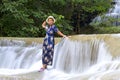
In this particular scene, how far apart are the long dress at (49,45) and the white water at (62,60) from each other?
276mm

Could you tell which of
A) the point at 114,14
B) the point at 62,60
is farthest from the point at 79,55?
the point at 114,14

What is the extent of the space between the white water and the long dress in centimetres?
28

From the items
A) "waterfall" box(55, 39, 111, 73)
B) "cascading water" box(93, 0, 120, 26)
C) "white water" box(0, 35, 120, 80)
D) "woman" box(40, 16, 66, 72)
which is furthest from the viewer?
"cascading water" box(93, 0, 120, 26)

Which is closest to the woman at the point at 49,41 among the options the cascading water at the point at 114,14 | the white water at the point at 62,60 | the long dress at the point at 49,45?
the long dress at the point at 49,45

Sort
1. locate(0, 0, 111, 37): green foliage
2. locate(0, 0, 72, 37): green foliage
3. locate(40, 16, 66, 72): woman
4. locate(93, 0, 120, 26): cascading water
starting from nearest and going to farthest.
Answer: locate(40, 16, 66, 72): woman → locate(0, 0, 72, 37): green foliage → locate(0, 0, 111, 37): green foliage → locate(93, 0, 120, 26): cascading water

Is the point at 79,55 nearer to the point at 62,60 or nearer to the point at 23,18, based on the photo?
the point at 62,60

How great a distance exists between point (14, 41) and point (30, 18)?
4759 millimetres

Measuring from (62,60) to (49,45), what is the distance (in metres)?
1.23

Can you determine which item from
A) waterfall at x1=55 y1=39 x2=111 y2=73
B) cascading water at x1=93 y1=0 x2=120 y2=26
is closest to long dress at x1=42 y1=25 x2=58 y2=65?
waterfall at x1=55 y1=39 x2=111 y2=73

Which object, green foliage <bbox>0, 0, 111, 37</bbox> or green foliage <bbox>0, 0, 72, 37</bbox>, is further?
green foliage <bbox>0, 0, 111, 37</bbox>

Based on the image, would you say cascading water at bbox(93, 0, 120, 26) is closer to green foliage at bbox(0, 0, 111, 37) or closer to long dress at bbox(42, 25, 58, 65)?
green foliage at bbox(0, 0, 111, 37)

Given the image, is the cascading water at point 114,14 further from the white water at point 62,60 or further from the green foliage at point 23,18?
the white water at point 62,60

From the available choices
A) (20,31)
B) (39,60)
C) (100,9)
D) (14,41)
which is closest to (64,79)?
(39,60)

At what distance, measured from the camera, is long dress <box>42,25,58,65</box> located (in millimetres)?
9276
